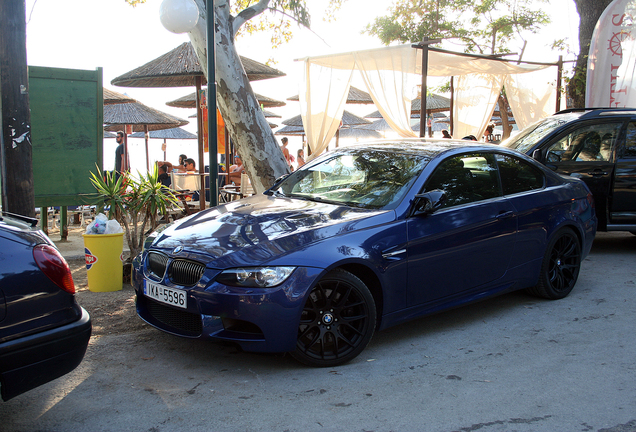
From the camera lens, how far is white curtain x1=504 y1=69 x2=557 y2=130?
1433 centimetres

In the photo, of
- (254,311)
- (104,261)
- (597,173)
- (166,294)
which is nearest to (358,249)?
(254,311)

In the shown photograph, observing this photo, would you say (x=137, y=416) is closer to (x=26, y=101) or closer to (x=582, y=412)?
(x=582, y=412)

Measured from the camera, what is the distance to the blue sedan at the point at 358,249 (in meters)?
3.50

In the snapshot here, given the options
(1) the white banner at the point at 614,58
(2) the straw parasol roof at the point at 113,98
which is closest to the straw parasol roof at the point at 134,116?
(2) the straw parasol roof at the point at 113,98

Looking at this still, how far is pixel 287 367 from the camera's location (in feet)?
12.5

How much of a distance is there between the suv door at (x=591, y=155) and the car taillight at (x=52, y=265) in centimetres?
616

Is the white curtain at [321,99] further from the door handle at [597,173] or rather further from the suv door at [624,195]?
the suv door at [624,195]

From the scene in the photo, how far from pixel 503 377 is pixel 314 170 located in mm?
2466

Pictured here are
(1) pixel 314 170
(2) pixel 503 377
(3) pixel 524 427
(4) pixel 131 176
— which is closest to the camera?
(3) pixel 524 427

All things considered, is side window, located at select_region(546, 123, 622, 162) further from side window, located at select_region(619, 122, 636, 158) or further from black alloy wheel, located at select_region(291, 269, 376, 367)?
black alloy wheel, located at select_region(291, 269, 376, 367)

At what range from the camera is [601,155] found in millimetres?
7238

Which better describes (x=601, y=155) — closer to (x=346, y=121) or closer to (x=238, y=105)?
(x=238, y=105)

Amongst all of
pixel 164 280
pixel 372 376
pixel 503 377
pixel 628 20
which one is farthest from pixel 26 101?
pixel 628 20

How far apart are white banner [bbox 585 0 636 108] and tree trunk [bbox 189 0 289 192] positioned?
671cm
